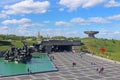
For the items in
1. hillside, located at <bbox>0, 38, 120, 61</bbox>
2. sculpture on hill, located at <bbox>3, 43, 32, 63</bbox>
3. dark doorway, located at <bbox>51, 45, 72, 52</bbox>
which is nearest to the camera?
sculpture on hill, located at <bbox>3, 43, 32, 63</bbox>

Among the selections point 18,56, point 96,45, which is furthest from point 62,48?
point 18,56

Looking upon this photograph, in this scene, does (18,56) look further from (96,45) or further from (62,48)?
(96,45)

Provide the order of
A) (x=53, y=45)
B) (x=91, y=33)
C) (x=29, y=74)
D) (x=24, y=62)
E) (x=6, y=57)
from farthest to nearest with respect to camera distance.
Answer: (x=91, y=33) → (x=53, y=45) → (x=6, y=57) → (x=24, y=62) → (x=29, y=74)

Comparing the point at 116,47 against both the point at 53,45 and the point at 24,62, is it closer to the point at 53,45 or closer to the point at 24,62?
the point at 53,45

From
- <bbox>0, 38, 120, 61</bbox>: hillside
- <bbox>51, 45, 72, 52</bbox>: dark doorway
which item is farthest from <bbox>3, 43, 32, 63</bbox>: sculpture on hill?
<bbox>51, 45, 72, 52</bbox>: dark doorway

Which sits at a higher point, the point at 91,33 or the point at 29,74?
the point at 91,33

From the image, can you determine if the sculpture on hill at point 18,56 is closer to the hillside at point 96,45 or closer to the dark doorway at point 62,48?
the hillside at point 96,45

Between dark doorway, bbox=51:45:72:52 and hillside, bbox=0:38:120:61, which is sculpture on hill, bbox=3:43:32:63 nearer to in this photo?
hillside, bbox=0:38:120:61

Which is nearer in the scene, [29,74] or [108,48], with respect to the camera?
[29,74]

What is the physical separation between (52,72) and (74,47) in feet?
213

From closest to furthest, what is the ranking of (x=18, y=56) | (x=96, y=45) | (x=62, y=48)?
(x=18, y=56) → (x=62, y=48) → (x=96, y=45)

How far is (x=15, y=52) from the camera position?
258ft

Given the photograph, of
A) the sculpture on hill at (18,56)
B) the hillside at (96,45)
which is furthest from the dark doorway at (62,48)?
the sculpture on hill at (18,56)

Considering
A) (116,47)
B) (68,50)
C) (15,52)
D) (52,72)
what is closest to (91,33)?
(116,47)
